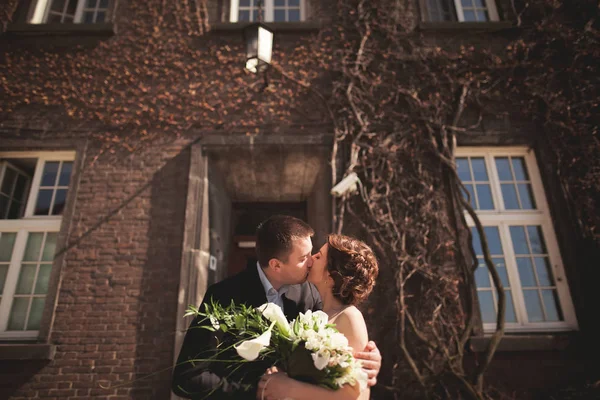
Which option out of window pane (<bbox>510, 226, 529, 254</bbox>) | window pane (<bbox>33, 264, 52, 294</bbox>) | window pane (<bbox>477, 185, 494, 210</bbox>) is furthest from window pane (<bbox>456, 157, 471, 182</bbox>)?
window pane (<bbox>33, 264, 52, 294</bbox>)

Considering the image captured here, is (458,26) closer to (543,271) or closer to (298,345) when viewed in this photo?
(543,271)

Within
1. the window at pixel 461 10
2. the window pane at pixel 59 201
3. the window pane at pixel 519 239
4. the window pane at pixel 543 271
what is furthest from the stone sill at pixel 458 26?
the window pane at pixel 59 201

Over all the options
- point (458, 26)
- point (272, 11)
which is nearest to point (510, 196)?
point (458, 26)

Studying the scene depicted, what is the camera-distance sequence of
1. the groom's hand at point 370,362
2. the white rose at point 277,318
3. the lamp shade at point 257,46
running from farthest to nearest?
the lamp shade at point 257,46, the groom's hand at point 370,362, the white rose at point 277,318

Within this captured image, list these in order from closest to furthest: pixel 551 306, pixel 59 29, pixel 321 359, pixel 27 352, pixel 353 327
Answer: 1. pixel 321 359
2. pixel 353 327
3. pixel 27 352
4. pixel 551 306
5. pixel 59 29

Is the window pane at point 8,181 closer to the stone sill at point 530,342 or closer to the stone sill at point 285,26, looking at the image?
the stone sill at point 285,26

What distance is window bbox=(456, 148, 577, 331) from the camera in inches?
159

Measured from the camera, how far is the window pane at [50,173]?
4590mm

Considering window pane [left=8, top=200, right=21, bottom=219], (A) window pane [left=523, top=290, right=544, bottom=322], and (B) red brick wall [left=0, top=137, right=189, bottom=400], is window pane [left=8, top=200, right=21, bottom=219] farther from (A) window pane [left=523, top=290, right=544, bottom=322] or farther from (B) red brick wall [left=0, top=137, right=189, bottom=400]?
(A) window pane [left=523, top=290, right=544, bottom=322]

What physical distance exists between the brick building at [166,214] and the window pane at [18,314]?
Answer: 2 centimetres

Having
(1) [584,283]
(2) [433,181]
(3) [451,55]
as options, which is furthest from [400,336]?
(3) [451,55]

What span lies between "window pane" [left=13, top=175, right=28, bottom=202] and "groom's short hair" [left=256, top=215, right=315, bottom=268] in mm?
4457

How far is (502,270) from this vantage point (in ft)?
13.8

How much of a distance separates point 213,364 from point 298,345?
56 centimetres
